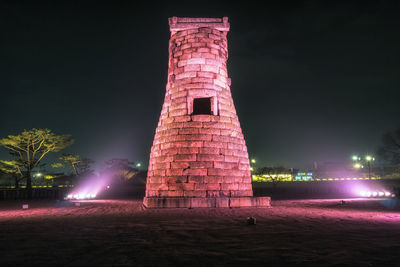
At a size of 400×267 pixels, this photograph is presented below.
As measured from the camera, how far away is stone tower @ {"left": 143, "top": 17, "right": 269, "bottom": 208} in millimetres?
11086

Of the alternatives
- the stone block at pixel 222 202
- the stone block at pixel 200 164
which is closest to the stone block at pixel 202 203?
the stone block at pixel 222 202

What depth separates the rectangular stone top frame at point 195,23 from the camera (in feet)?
43.2

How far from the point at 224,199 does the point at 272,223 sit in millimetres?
3862

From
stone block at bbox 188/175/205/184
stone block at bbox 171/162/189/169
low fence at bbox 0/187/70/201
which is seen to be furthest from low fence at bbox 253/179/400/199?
low fence at bbox 0/187/70/201

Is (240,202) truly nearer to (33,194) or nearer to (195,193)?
(195,193)

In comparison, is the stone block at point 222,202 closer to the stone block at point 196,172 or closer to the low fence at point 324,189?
the stone block at point 196,172

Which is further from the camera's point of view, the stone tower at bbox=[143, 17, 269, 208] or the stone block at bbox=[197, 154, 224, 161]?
the stone block at bbox=[197, 154, 224, 161]

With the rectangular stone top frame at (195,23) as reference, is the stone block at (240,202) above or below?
below

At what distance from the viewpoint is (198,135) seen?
1164 centimetres

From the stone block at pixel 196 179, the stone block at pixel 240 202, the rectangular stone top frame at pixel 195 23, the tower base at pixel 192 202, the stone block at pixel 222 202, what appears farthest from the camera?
the rectangular stone top frame at pixel 195 23

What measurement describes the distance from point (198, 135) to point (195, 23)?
5.69 meters

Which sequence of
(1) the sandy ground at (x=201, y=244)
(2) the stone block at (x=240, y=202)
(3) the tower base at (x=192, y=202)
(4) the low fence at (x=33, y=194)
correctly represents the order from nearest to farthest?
1. (1) the sandy ground at (x=201, y=244)
2. (3) the tower base at (x=192, y=202)
3. (2) the stone block at (x=240, y=202)
4. (4) the low fence at (x=33, y=194)

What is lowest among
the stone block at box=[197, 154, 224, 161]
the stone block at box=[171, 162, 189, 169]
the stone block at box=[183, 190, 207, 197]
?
the stone block at box=[183, 190, 207, 197]

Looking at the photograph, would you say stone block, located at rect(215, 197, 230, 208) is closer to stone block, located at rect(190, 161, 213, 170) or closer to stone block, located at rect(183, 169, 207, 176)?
stone block, located at rect(183, 169, 207, 176)
